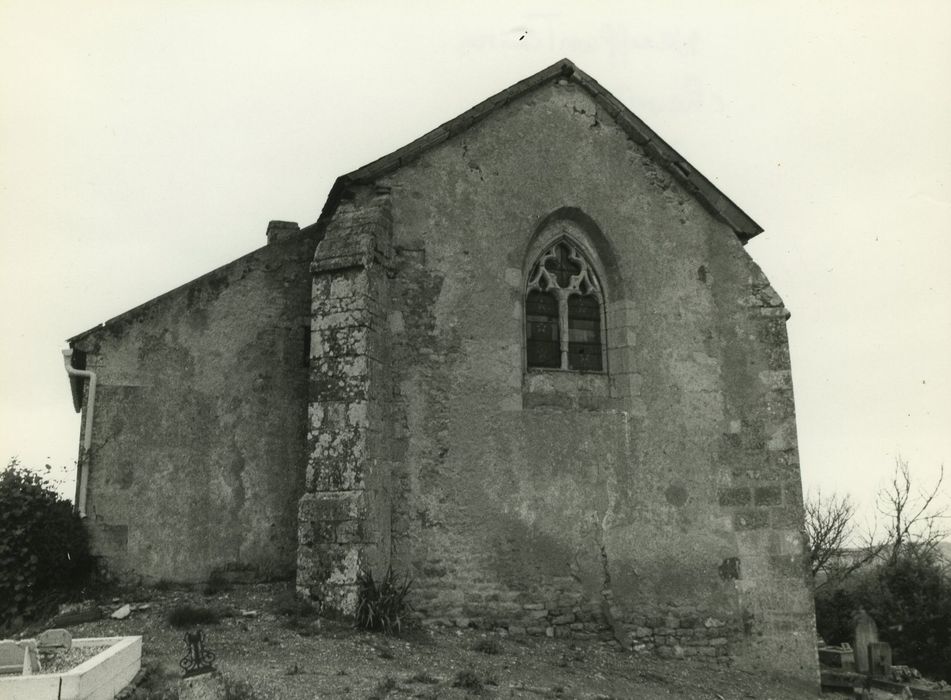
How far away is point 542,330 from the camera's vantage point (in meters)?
10.4

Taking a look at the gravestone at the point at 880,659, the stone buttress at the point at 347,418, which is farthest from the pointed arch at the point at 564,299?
the gravestone at the point at 880,659

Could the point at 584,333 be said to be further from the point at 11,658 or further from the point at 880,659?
the point at 11,658

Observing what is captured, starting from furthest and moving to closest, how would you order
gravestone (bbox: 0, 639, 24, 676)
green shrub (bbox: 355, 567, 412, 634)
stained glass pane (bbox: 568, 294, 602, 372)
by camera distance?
stained glass pane (bbox: 568, 294, 602, 372)
green shrub (bbox: 355, 567, 412, 634)
gravestone (bbox: 0, 639, 24, 676)

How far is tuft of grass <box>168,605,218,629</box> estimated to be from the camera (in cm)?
829

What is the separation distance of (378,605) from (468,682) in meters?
1.65

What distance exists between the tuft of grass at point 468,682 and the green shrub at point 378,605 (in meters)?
1.39

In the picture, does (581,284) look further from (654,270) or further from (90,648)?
(90,648)

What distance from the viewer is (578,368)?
1043 centimetres

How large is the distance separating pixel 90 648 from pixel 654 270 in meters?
7.79


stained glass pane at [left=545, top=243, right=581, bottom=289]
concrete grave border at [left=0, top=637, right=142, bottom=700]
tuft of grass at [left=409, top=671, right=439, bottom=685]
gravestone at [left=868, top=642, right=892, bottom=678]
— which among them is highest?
stained glass pane at [left=545, top=243, right=581, bottom=289]

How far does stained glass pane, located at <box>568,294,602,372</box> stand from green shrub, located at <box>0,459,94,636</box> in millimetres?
6467

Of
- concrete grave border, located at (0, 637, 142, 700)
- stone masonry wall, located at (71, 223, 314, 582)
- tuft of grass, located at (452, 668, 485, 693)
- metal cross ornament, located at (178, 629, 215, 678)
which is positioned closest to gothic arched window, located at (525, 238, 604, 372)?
stone masonry wall, located at (71, 223, 314, 582)

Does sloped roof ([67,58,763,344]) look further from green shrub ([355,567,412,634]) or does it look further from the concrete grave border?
the concrete grave border

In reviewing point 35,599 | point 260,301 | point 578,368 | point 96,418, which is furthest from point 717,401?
point 35,599
